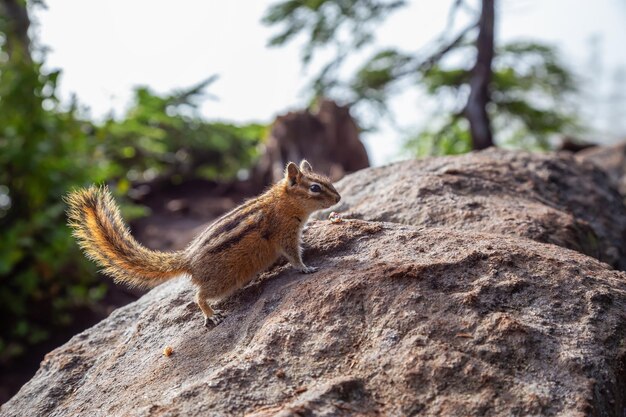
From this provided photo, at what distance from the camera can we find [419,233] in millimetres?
3502

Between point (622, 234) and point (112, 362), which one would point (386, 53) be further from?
point (112, 362)

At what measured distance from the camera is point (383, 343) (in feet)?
8.87

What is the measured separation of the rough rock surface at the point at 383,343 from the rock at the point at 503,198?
0.40 meters

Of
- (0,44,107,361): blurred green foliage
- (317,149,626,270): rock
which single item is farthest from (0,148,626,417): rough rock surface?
(0,44,107,361): blurred green foliage

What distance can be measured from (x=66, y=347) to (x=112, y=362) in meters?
0.53

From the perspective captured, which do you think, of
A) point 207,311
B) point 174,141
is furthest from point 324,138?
point 207,311

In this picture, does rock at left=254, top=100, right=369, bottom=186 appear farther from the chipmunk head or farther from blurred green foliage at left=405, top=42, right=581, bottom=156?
the chipmunk head

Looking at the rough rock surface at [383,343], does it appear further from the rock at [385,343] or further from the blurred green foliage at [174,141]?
the blurred green foliage at [174,141]

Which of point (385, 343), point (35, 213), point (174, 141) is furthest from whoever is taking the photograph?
point (174, 141)

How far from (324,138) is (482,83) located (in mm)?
2383

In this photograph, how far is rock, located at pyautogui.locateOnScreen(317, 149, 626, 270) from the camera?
158 inches

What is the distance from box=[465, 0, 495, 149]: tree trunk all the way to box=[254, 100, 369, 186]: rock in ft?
5.59

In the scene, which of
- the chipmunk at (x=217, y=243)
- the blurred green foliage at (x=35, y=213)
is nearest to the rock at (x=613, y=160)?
the chipmunk at (x=217, y=243)

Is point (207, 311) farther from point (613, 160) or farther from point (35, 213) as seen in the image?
point (613, 160)
